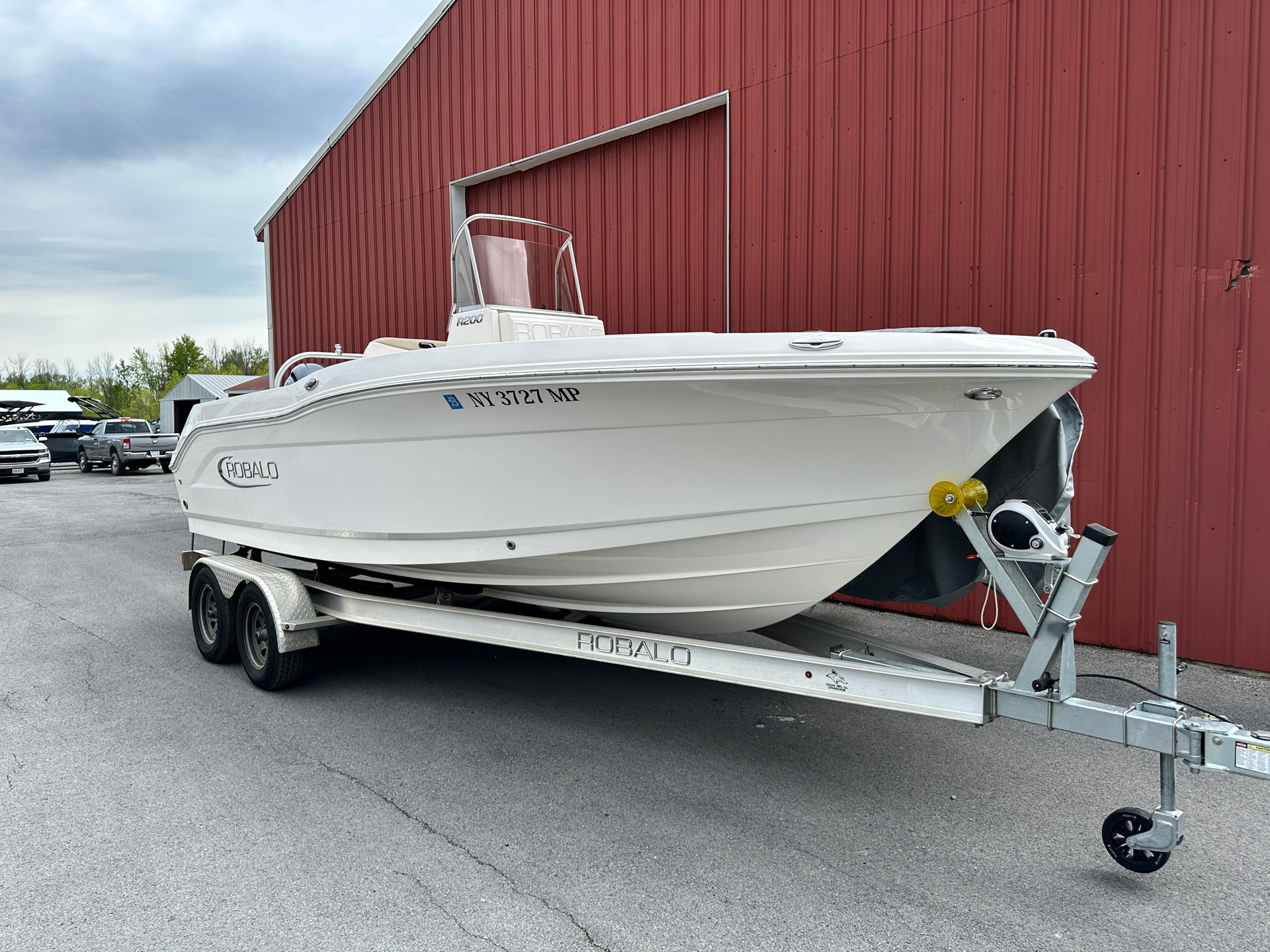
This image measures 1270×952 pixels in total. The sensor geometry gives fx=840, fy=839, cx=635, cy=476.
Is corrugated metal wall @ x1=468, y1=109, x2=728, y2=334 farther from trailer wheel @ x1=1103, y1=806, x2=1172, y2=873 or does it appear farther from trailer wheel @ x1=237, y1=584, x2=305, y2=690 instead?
trailer wheel @ x1=1103, y1=806, x2=1172, y2=873

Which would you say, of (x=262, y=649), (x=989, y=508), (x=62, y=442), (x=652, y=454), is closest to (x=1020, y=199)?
(x=989, y=508)

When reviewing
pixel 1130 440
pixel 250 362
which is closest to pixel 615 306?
pixel 1130 440

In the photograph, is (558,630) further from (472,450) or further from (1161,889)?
(1161,889)

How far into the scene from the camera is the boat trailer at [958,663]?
2414 mm

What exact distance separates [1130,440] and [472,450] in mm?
3843

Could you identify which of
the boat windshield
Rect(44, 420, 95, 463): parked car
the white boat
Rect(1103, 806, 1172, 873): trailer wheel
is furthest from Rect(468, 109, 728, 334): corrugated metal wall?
Rect(44, 420, 95, 463): parked car

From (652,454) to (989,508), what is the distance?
1301mm

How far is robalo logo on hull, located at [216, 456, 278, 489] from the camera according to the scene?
449 cm

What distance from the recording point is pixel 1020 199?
17.1 feet

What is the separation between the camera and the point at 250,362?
6775 centimetres

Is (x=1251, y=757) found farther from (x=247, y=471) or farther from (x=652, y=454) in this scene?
(x=247, y=471)

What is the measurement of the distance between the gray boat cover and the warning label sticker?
85 centimetres

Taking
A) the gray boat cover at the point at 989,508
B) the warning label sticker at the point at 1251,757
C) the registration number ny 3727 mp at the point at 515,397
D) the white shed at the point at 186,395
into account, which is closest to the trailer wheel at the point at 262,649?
the registration number ny 3727 mp at the point at 515,397

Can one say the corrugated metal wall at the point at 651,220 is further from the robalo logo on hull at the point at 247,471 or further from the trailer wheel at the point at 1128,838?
the trailer wheel at the point at 1128,838
